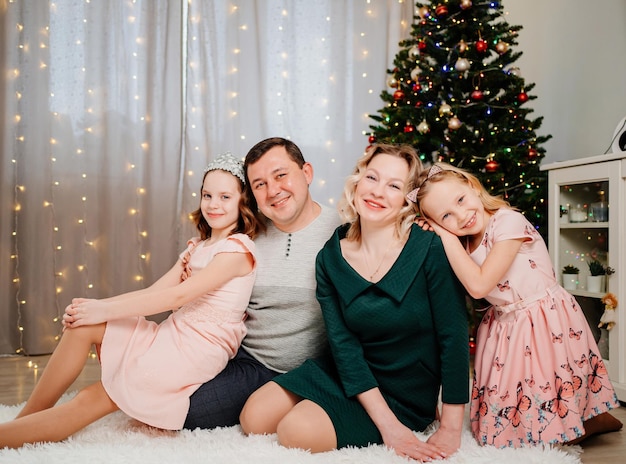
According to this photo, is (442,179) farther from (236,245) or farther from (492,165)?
(492,165)

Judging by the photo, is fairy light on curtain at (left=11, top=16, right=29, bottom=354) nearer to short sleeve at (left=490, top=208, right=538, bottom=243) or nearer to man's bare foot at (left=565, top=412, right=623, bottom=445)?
short sleeve at (left=490, top=208, right=538, bottom=243)

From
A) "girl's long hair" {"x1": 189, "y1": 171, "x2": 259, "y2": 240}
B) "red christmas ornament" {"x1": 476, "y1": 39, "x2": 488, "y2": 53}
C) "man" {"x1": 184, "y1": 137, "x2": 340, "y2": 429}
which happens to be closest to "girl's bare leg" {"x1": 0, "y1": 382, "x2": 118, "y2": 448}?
"man" {"x1": 184, "y1": 137, "x2": 340, "y2": 429}

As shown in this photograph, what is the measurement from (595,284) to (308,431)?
4.70ft

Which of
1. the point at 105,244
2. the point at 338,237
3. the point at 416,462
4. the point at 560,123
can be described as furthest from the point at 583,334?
the point at 105,244

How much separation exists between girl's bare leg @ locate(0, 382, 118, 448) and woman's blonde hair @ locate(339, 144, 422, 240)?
886 millimetres

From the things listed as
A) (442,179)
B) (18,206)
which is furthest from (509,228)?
(18,206)

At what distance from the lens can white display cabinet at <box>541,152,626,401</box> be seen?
2062 mm

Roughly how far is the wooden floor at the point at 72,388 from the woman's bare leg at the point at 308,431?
74cm

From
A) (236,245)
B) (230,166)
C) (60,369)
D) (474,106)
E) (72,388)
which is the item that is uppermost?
(474,106)

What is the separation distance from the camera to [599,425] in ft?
5.46

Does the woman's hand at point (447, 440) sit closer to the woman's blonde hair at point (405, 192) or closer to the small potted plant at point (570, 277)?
the woman's blonde hair at point (405, 192)

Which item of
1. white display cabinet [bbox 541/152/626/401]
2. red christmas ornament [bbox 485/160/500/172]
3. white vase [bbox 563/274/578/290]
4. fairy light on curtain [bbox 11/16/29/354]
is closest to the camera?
white display cabinet [bbox 541/152/626/401]

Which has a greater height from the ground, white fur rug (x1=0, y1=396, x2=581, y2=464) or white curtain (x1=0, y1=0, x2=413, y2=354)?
white curtain (x1=0, y1=0, x2=413, y2=354)

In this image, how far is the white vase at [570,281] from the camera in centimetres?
229
